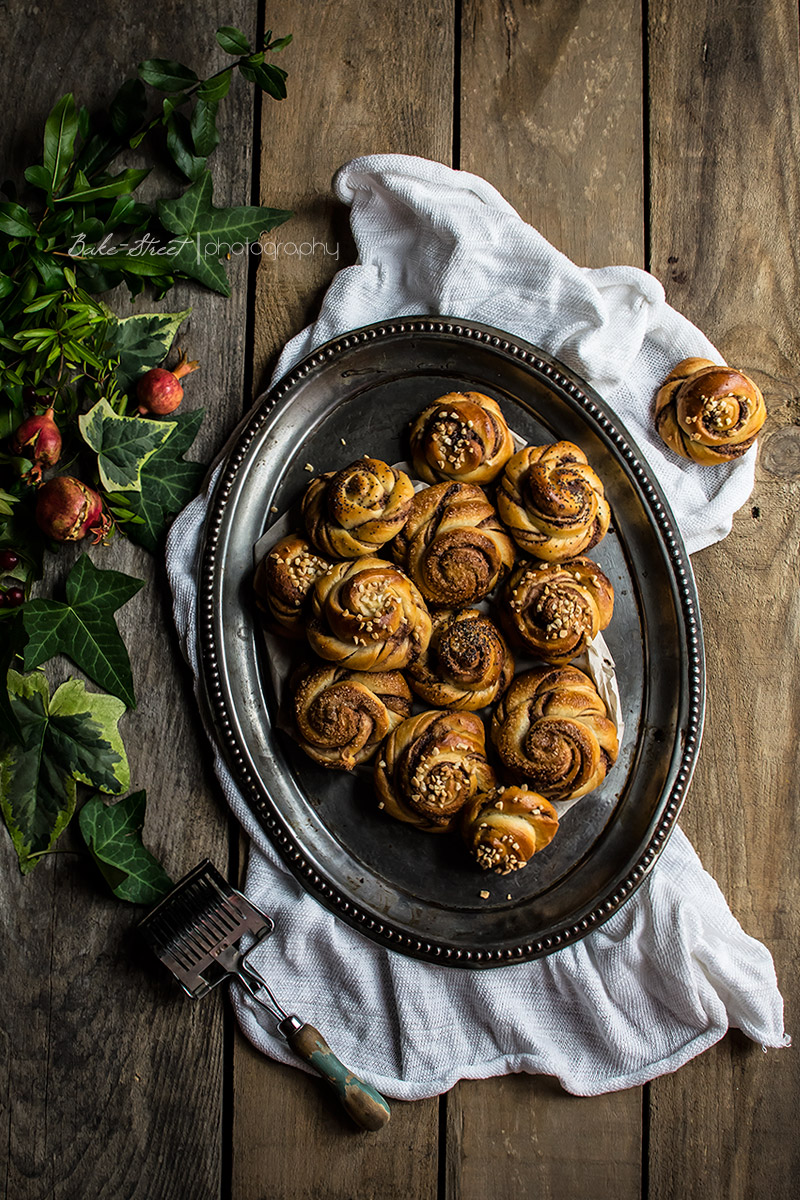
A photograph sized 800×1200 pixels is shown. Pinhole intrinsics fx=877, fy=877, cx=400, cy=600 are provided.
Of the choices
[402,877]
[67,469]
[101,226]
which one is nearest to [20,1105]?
[402,877]

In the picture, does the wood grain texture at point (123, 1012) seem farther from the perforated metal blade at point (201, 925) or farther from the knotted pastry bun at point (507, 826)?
the knotted pastry bun at point (507, 826)

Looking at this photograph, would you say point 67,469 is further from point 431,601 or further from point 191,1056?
point 191,1056

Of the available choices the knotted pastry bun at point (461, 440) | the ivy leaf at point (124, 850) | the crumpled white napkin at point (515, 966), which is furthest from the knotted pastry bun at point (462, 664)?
the ivy leaf at point (124, 850)

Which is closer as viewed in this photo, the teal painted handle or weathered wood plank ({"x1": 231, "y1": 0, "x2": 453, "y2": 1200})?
the teal painted handle

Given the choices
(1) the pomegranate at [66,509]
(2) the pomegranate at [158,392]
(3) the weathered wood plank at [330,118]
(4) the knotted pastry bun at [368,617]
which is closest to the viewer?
(4) the knotted pastry bun at [368,617]

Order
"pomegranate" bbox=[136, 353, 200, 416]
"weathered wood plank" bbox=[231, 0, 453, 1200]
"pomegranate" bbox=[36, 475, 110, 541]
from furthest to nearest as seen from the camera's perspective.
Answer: "weathered wood plank" bbox=[231, 0, 453, 1200] → "pomegranate" bbox=[136, 353, 200, 416] → "pomegranate" bbox=[36, 475, 110, 541]

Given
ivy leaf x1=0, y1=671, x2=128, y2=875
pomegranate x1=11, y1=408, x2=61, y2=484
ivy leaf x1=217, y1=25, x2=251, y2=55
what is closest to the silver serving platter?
ivy leaf x1=0, y1=671, x2=128, y2=875

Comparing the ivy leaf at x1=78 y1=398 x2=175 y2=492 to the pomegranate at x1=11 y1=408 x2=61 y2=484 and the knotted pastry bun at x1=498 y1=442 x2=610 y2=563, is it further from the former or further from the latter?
the knotted pastry bun at x1=498 y1=442 x2=610 y2=563

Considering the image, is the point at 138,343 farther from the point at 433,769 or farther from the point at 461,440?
the point at 433,769
